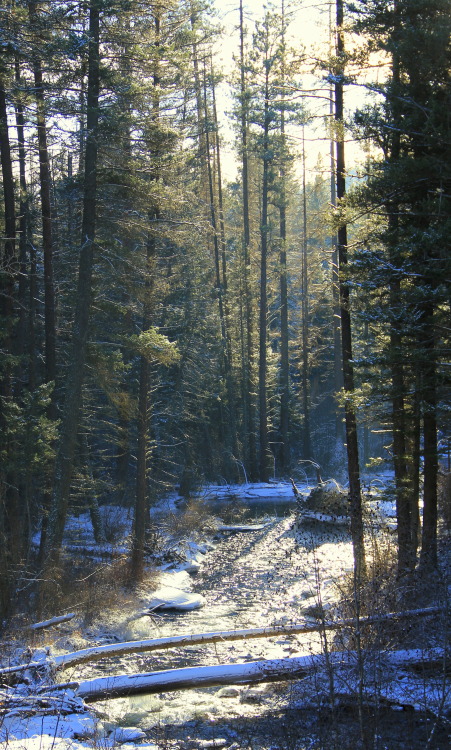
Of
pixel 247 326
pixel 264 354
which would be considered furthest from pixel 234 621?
pixel 247 326

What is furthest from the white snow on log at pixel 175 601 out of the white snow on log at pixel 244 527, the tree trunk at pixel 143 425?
the white snow on log at pixel 244 527

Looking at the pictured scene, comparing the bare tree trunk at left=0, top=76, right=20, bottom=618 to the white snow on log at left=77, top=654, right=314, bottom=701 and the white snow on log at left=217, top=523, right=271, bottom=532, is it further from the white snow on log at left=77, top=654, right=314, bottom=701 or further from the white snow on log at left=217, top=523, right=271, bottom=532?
the white snow on log at left=217, top=523, right=271, bottom=532

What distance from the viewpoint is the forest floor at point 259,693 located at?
5.72 metres

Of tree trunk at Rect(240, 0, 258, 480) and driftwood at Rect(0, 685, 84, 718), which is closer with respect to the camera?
driftwood at Rect(0, 685, 84, 718)

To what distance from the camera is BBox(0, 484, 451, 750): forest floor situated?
5719mm

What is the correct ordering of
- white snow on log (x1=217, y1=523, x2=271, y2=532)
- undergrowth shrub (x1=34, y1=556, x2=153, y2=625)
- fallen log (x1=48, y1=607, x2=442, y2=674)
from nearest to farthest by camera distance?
fallen log (x1=48, y1=607, x2=442, y2=674) → undergrowth shrub (x1=34, y1=556, x2=153, y2=625) → white snow on log (x1=217, y1=523, x2=271, y2=532)

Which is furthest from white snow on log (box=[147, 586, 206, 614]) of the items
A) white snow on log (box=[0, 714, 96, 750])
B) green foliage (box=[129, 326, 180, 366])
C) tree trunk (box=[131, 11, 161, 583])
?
white snow on log (box=[0, 714, 96, 750])

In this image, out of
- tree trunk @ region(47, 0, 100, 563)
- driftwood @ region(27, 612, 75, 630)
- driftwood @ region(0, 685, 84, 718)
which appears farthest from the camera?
tree trunk @ region(47, 0, 100, 563)

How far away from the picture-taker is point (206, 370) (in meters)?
27.3

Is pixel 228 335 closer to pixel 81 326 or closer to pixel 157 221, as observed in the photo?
pixel 157 221

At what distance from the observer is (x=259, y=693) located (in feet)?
24.7

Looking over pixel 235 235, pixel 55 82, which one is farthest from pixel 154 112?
pixel 235 235

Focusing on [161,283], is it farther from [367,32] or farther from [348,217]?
[367,32]

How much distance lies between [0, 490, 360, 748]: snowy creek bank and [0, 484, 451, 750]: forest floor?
0.10 ft
